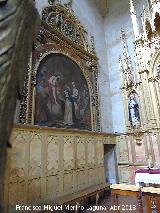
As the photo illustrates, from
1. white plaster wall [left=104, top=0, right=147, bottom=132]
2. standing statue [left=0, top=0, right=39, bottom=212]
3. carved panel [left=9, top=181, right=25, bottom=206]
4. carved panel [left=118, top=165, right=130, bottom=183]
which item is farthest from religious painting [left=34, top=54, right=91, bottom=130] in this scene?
standing statue [left=0, top=0, right=39, bottom=212]

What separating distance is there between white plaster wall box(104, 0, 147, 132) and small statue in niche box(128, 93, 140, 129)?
0.64 m

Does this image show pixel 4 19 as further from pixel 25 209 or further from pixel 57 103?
pixel 57 103

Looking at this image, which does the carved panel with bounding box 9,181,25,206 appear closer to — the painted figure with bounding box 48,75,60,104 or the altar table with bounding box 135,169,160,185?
the painted figure with bounding box 48,75,60,104

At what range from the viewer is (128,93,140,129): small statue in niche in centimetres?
964

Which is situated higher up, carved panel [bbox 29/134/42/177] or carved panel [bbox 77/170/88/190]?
carved panel [bbox 29/134/42/177]

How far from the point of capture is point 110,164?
9.85 meters

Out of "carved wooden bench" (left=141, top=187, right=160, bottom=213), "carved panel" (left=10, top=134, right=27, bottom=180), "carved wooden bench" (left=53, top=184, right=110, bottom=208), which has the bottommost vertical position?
"carved wooden bench" (left=53, top=184, right=110, bottom=208)

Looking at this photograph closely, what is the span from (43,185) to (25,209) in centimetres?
84

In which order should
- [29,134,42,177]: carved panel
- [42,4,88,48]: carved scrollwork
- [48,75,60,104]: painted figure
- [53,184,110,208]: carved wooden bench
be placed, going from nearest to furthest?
[29,134,42,177]: carved panel
[53,184,110,208]: carved wooden bench
[48,75,60,104]: painted figure
[42,4,88,48]: carved scrollwork

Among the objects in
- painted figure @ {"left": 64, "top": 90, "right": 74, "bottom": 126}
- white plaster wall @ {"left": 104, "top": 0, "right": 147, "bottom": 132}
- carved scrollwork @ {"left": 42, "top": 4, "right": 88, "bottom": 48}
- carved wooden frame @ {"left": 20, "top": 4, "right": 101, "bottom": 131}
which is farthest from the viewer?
white plaster wall @ {"left": 104, "top": 0, "right": 147, "bottom": 132}

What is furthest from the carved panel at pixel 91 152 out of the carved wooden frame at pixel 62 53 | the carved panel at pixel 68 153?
the carved wooden frame at pixel 62 53

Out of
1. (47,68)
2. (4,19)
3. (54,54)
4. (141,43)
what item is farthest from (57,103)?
(4,19)

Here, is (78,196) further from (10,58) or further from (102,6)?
(102,6)

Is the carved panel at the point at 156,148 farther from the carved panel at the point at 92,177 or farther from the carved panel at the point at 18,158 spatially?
the carved panel at the point at 18,158
